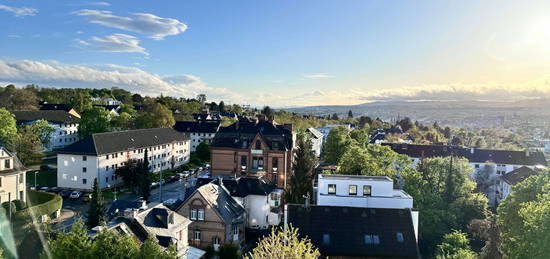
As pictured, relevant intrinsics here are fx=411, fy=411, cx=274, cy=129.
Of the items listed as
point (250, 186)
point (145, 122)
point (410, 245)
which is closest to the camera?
point (410, 245)

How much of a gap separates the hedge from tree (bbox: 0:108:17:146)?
77.3 feet

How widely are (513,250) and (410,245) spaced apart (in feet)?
21.4

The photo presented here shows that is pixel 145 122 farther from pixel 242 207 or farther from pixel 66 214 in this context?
pixel 242 207

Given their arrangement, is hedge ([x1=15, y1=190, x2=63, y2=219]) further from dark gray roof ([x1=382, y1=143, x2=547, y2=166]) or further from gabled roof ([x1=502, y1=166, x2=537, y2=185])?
dark gray roof ([x1=382, y1=143, x2=547, y2=166])

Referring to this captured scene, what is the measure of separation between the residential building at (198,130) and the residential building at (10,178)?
5457cm

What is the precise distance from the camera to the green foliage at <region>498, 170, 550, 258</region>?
865 inches

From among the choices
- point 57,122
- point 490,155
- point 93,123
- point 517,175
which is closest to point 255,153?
point 93,123

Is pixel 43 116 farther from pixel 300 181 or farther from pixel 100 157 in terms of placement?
pixel 300 181

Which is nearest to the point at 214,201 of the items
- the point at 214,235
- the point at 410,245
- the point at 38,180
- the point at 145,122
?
the point at 214,235

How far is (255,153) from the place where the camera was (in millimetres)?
58188

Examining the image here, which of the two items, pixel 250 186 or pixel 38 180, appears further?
pixel 38 180

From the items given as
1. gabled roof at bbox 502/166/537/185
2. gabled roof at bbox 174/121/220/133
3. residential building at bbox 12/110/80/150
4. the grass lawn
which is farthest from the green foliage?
residential building at bbox 12/110/80/150

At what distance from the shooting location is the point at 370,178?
38.3 m

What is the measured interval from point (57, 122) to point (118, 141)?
113 feet
